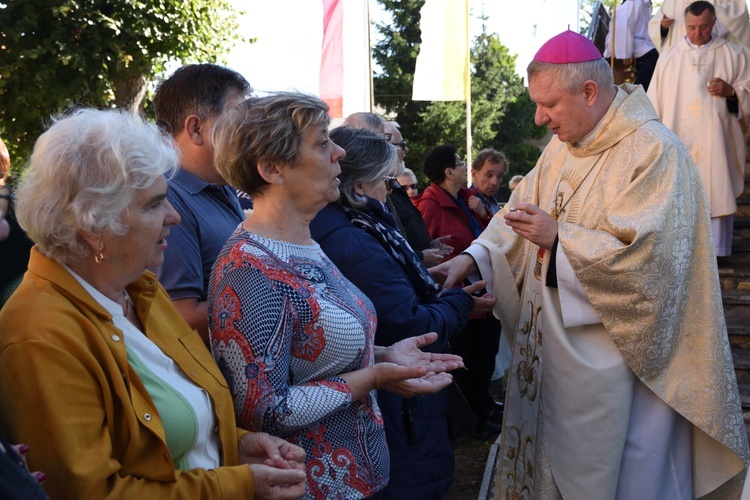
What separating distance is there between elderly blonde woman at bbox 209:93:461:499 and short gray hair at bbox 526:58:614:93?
52.5 inches

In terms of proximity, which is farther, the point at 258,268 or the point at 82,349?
the point at 258,268

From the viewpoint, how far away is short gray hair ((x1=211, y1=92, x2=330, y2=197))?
2.42m

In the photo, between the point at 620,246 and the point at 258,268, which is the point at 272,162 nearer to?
the point at 258,268

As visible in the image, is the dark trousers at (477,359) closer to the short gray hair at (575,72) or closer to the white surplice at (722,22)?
the short gray hair at (575,72)

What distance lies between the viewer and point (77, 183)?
72.3 inches

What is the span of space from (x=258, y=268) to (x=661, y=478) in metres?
2.12

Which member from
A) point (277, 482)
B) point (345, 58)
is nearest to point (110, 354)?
point (277, 482)

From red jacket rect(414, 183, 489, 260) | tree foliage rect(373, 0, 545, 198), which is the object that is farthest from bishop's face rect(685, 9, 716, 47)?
tree foliage rect(373, 0, 545, 198)

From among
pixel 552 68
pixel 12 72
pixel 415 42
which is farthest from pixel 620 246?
pixel 415 42

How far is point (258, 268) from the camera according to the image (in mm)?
2250

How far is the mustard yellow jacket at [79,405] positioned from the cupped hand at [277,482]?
0.10ft

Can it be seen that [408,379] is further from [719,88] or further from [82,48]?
[82,48]

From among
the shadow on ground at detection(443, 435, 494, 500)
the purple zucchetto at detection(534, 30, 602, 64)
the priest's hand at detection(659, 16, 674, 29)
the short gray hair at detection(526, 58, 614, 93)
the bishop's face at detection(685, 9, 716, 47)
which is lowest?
the shadow on ground at detection(443, 435, 494, 500)

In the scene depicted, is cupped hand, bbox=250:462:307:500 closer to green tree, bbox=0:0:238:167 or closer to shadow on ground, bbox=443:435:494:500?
shadow on ground, bbox=443:435:494:500
